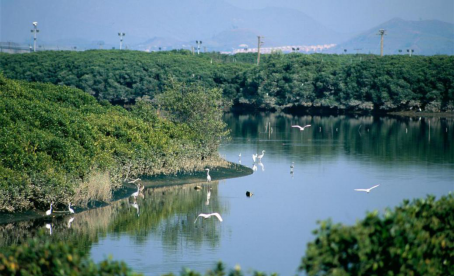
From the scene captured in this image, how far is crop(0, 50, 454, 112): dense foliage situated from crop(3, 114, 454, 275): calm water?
41.4 meters

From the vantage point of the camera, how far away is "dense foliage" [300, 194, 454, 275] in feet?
52.0

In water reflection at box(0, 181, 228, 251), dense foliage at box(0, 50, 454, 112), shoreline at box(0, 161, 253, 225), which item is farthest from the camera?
dense foliage at box(0, 50, 454, 112)

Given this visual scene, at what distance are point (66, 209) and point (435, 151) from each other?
43.1 m

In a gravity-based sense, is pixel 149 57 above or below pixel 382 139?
above

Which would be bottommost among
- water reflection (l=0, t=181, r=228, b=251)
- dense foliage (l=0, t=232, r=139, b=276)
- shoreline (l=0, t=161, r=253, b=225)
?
water reflection (l=0, t=181, r=228, b=251)

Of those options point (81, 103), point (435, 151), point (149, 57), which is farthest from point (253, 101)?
point (81, 103)

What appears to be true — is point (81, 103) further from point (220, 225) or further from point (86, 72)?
point (86, 72)

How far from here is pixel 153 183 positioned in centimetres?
4469

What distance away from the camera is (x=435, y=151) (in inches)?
2704

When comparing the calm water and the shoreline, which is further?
the shoreline

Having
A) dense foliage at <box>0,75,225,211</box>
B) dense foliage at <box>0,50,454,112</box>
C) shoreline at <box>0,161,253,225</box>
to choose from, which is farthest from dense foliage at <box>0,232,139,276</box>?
dense foliage at <box>0,50,454,112</box>

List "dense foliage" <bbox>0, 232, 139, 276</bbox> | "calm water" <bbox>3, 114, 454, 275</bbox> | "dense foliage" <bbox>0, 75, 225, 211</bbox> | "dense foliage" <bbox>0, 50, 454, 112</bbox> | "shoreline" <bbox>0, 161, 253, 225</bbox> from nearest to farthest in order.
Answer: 1. "dense foliage" <bbox>0, 232, 139, 276</bbox>
2. "calm water" <bbox>3, 114, 454, 275</bbox>
3. "shoreline" <bbox>0, 161, 253, 225</bbox>
4. "dense foliage" <bbox>0, 75, 225, 211</bbox>
5. "dense foliage" <bbox>0, 50, 454, 112</bbox>

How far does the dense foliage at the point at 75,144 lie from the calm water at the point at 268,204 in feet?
6.13

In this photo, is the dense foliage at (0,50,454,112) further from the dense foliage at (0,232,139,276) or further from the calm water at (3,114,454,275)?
the dense foliage at (0,232,139,276)
